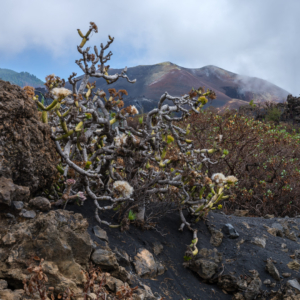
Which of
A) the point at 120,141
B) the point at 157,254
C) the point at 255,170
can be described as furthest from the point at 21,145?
the point at 255,170

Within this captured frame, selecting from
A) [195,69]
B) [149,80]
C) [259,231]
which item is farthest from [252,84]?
[259,231]

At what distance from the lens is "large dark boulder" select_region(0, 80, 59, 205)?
184 centimetres

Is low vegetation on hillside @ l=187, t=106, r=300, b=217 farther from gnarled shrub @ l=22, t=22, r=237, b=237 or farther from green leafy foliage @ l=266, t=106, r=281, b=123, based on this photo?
green leafy foliage @ l=266, t=106, r=281, b=123

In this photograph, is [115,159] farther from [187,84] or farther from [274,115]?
[187,84]

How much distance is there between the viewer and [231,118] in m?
8.62

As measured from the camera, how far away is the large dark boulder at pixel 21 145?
72.4 inches

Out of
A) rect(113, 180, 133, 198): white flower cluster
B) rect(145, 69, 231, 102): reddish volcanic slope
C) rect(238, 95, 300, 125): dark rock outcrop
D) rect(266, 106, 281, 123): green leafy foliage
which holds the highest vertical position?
rect(145, 69, 231, 102): reddish volcanic slope

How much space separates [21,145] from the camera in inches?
77.0

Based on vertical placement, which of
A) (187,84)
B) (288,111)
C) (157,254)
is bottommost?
(157,254)

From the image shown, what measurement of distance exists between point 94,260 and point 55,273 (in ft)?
1.52

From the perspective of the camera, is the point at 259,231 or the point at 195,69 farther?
the point at 195,69

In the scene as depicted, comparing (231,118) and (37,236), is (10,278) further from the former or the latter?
(231,118)

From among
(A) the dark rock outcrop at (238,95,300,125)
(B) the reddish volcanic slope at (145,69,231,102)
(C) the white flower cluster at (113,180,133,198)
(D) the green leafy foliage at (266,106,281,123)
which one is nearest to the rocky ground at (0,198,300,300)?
(C) the white flower cluster at (113,180,133,198)

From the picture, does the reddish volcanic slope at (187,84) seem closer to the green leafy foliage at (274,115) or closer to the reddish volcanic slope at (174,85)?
the reddish volcanic slope at (174,85)
